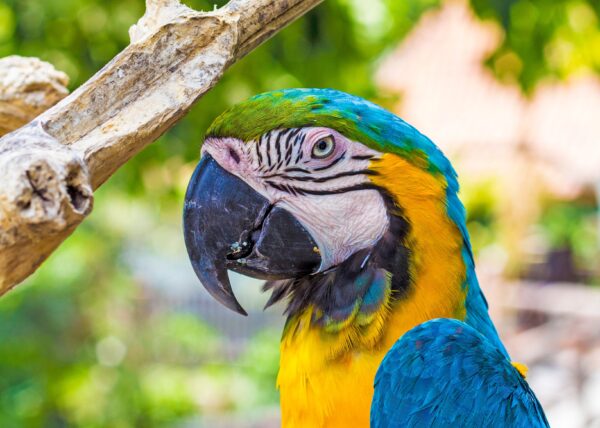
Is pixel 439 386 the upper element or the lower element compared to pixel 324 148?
lower

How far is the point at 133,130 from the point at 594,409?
545 cm

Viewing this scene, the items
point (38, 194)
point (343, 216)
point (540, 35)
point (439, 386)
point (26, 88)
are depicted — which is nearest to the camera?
point (38, 194)

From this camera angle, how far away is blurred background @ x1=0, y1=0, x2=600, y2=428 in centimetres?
327

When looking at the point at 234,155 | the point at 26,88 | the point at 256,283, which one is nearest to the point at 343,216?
the point at 234,155

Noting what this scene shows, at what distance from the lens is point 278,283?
1.60m

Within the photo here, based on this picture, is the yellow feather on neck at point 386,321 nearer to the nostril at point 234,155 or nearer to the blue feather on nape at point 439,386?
the blue feather on nape at point 439,386

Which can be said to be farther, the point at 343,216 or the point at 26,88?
the point at 26,88

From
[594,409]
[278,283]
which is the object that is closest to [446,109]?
[594,409]

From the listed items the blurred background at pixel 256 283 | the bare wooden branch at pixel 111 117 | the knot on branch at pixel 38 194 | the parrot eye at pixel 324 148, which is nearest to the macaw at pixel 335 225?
the parrot eye at pixel 324 148

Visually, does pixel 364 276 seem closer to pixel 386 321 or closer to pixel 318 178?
pixel 386 321

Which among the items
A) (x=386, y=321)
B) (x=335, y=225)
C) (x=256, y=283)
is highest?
(x=335, y=225)

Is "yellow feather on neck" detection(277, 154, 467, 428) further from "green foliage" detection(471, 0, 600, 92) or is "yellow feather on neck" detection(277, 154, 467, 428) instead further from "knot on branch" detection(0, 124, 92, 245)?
"green foliage" detection(471, 0, 600, 92)

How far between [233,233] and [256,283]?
7.62 m

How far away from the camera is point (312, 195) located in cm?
143
